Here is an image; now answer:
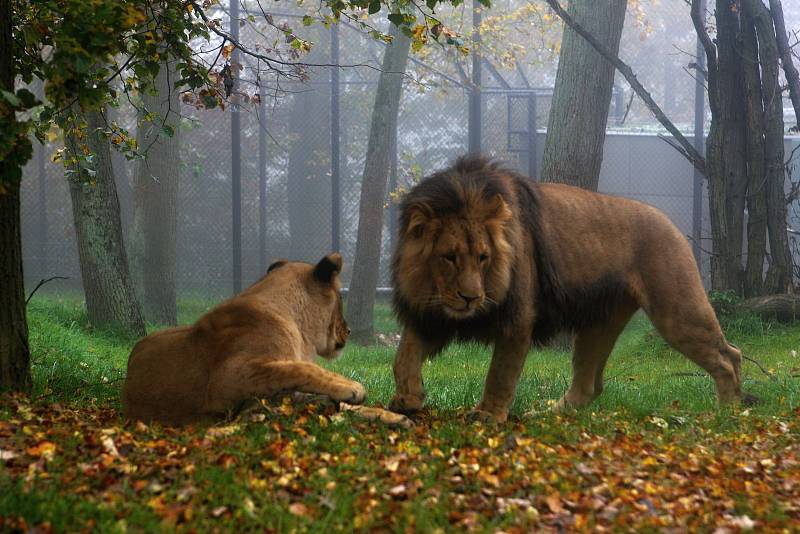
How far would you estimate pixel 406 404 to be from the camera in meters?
6.12

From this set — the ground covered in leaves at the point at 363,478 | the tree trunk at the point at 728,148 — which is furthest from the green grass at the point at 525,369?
the ground covered in leaves at the point at 363,478

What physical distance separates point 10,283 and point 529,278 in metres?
3.09

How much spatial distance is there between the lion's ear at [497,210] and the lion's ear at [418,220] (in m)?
0.35

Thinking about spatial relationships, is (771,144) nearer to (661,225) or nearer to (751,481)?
(661,225)

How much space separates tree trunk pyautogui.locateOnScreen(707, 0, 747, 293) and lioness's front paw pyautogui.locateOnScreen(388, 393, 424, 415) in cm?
640

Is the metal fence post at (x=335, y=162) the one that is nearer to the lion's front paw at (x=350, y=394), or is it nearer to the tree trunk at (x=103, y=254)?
the tree trunk at (x=103, y=254)

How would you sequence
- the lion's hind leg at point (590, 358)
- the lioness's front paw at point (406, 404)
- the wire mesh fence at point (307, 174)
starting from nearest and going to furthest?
the lioness's front paw at point (406, 404)
the lion's hind leg at point (590, 358)
the wire mesh fence at point (307, 174)

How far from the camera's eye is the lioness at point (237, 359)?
16.7 feet

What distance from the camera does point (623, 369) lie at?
9.90 metres

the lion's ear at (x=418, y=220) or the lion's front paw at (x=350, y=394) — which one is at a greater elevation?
the lion's ear at (x=418, y=220)

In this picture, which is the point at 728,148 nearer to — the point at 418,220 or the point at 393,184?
the point at 393,184

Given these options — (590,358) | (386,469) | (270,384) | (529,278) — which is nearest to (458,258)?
(529,278)

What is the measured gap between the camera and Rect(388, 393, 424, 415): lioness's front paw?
609 centimetres

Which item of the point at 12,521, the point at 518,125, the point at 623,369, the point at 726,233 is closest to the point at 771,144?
the point at 726,233
